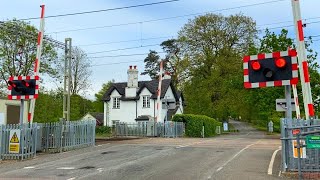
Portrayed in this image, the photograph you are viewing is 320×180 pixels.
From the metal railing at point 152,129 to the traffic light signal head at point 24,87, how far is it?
2091 cm

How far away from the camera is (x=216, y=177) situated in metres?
11.3

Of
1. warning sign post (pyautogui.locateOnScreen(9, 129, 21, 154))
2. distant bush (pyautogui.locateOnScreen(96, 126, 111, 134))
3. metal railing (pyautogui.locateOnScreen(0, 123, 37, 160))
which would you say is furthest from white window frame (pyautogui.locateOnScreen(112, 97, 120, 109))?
warning sign post (pyautogui.locateOnScreen(9, 129, 21, 154))

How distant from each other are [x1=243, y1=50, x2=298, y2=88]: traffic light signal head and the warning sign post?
10274mm

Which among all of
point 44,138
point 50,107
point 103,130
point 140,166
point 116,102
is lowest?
point 140,166

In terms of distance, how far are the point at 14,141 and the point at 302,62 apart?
11.7 metres

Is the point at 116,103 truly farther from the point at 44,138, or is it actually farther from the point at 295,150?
the point at 295,150

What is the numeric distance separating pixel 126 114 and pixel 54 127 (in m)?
34.9

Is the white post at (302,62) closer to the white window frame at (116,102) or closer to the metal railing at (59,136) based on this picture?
the metal railing at (59,136)

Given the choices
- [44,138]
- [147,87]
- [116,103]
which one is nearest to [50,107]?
[116,103]

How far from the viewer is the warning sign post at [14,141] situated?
16.7 metres

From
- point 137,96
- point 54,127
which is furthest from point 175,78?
point 54,127

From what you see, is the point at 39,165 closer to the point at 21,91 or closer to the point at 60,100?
the point at 21,91

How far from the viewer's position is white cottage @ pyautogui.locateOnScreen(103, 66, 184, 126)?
52.0 m

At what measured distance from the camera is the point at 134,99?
5322cm
